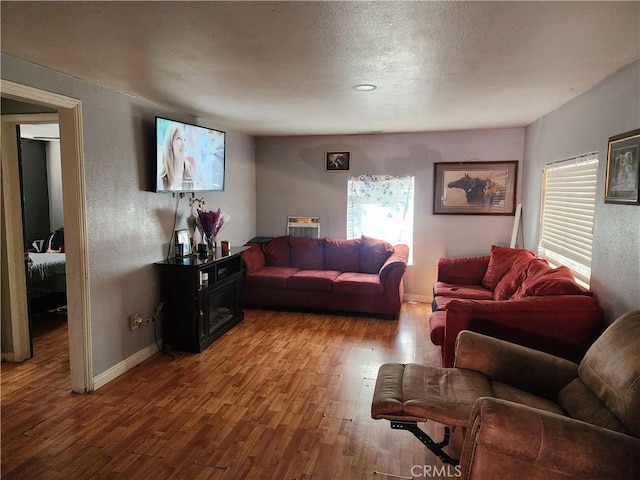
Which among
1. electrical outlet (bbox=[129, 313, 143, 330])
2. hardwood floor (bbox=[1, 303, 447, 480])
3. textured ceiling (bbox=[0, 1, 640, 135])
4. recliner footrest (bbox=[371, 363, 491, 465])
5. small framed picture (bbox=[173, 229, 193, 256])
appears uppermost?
textured ceiling (bbox=[0, 1, 640, 135])

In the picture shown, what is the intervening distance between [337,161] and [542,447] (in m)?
4.57

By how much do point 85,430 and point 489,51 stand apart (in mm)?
3248

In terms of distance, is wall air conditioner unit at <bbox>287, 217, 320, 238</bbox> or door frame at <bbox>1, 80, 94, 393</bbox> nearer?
door frame at <bbox>1, 80, 94, 393</bbox>

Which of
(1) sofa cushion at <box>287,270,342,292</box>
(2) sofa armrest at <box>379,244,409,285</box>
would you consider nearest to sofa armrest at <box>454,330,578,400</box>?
(2) sofa armrest at <box>379,244,409,285</box>

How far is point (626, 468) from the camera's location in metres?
1.43

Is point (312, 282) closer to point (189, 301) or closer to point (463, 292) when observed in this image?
point (189, 301)

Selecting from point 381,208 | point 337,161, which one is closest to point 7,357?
point 337,161

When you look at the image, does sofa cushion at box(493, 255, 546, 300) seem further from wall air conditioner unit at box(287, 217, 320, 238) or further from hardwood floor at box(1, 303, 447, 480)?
wall air conditioner unit at box(287, 217, 320, 238)

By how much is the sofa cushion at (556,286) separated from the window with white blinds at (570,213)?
7.0 inches

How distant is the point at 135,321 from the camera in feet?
11.3

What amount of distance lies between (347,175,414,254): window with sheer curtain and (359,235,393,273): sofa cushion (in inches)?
13.1

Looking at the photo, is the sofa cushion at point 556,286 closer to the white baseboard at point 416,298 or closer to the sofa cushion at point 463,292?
the sofa cushion at point 463,292

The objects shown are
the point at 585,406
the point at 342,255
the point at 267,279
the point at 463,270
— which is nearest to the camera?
the point at 585,406

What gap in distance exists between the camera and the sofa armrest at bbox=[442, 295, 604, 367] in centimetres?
255
